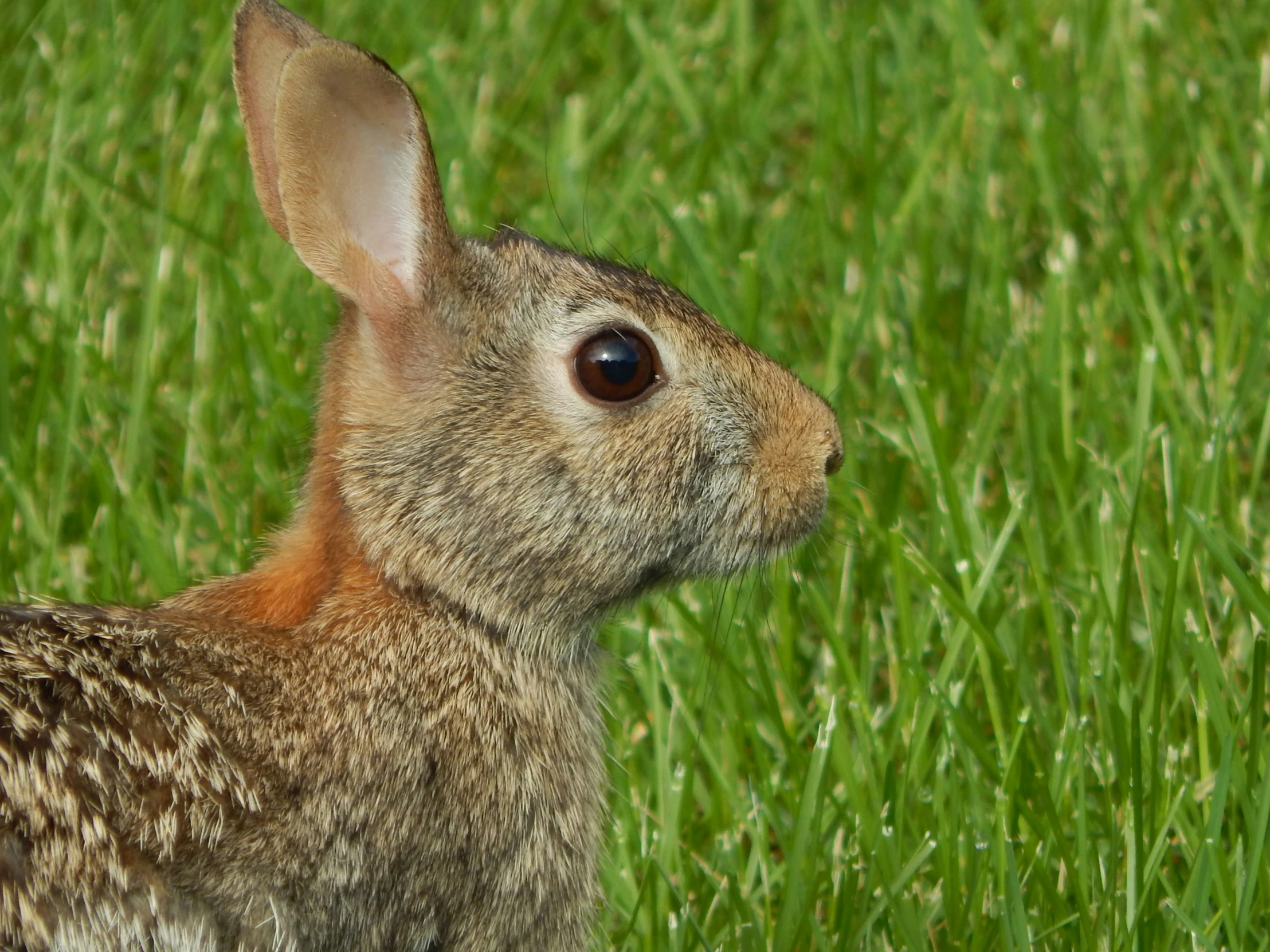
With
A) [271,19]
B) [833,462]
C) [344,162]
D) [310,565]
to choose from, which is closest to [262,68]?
[271,19]

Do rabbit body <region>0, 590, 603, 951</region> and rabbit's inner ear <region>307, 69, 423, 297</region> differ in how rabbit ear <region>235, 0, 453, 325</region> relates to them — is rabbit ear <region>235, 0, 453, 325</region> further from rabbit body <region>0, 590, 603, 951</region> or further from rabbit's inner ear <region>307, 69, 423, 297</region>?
rabbit body <region>0, 590, 603, 951</region>

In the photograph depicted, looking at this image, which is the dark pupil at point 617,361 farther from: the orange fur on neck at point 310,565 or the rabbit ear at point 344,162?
the orange fur on neck at point 310,565

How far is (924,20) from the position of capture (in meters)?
7.21

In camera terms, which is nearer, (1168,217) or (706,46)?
(1168,217)

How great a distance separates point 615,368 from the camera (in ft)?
11.5

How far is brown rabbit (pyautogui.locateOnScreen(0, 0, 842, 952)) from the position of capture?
10.4ft

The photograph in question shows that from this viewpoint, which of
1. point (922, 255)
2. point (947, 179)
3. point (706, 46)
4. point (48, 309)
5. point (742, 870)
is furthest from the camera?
point (706, 46)

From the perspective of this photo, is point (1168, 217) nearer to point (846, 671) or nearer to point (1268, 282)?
point (1268, 282)

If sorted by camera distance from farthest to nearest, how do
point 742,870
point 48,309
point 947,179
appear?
point 947,179 → point 48,309 → point 742,870

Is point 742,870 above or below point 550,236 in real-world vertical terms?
below

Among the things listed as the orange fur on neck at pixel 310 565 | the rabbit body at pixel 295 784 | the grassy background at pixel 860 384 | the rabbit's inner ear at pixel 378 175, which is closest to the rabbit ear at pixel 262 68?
the rabbit's inner ear at pixel 378 175

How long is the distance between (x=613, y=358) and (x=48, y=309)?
91.5 inches

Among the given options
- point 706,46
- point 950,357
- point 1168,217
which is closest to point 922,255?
point 950,357

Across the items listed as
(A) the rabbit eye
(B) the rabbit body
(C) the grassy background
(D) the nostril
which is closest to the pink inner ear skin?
(A) the rabbit eye
